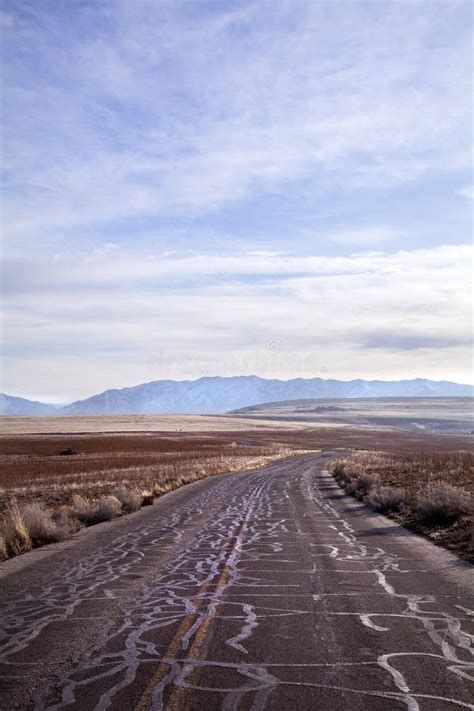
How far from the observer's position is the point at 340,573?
38.0ft

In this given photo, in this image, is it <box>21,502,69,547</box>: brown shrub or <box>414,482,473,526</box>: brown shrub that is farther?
<box>414,482,473,526</box>: brown shrub

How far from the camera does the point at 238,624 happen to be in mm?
8359

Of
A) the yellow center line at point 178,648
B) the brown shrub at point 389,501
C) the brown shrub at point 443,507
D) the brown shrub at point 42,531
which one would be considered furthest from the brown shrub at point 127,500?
the yellow center line at point 178,648

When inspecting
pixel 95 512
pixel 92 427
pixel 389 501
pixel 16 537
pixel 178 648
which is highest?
pixel 178 648

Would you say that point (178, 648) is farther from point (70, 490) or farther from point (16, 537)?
point (70, 490)

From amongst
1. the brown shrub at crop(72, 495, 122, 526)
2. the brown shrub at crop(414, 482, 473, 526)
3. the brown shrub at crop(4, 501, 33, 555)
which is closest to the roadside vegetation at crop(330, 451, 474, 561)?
the brown shrub at crop(414, 482, 473, 526)

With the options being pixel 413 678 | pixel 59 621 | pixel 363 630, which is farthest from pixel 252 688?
pixel 59 621

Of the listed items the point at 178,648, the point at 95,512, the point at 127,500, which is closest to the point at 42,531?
the point at 95,512

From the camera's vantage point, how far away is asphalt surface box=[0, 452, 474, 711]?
6117 millimetres

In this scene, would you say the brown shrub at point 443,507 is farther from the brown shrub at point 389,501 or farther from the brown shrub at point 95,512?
the brown shrub at point 95,512

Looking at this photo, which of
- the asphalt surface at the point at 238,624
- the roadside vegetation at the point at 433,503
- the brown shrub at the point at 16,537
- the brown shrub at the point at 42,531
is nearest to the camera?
the asphalt surface at the point at 238,624

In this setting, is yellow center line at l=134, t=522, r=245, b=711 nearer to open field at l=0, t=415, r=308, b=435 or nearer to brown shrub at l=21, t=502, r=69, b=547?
brown shrub at l=21, t=502, r=69, b=547

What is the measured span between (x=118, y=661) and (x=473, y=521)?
37.4 feet

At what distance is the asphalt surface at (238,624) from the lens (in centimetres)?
612
